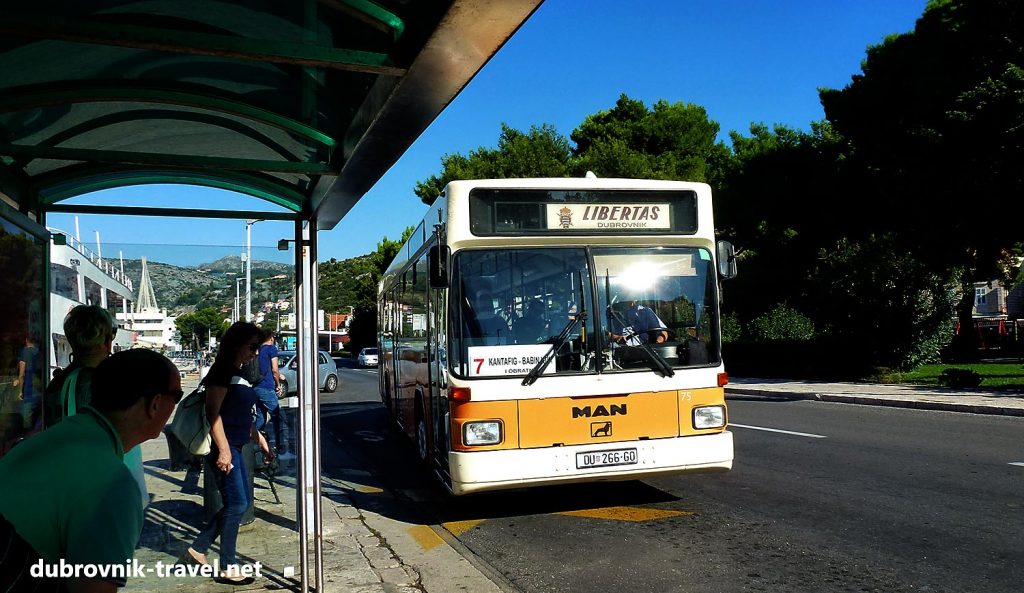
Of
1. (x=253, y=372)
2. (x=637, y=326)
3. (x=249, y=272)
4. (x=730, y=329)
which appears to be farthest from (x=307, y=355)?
(x=730, y=329)

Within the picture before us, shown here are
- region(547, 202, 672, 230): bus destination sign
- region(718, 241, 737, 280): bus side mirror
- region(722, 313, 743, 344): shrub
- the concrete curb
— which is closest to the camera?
region(547, 202, 672, 230): bus destination sign

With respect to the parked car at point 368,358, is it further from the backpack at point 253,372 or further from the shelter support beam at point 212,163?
the shelter support beam at point 212,163

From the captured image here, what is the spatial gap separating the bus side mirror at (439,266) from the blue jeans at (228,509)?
2.39 m

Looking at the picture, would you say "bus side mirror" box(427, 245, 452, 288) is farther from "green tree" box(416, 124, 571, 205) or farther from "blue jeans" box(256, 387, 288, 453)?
"green tree" box(416, 124, 571, 205)

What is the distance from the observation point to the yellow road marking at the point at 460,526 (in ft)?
22.5

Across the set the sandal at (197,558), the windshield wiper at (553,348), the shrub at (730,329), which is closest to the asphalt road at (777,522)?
the windshield wiper at (553,348)

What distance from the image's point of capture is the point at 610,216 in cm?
737

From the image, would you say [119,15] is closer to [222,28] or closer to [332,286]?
[222,28]

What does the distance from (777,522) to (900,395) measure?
12222mm

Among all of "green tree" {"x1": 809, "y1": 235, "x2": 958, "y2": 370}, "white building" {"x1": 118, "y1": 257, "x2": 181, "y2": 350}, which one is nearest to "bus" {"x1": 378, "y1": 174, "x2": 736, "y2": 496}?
"white building" {"x1": 118, "y1": 257, "x2": 181, "y2": 350}

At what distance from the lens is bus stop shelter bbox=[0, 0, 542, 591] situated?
276cm

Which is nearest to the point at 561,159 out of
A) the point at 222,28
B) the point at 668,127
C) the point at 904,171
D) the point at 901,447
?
the point at 668,127

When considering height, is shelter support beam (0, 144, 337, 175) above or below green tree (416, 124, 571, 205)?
below

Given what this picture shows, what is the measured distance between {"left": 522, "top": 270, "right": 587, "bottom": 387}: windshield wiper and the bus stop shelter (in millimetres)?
2088
